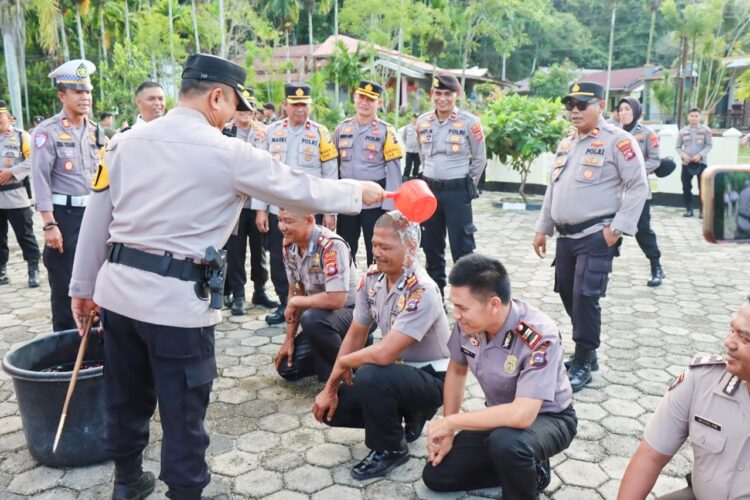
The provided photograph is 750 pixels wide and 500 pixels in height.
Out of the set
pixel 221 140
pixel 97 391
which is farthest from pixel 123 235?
pixel 97 391

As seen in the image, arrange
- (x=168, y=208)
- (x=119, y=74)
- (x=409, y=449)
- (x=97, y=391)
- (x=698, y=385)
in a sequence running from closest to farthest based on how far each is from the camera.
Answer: (x=698, y=385) < (x=168, y=208) < (x=97, y=391) < (x=409, y=449) < (x=119, y=74)

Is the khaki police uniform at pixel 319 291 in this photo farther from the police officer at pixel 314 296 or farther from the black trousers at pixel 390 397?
the black trousers at pixel 390 397

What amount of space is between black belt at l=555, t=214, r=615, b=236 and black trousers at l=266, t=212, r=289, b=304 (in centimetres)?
223

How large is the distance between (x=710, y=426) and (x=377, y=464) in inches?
56.8

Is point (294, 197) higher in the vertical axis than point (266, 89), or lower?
lower

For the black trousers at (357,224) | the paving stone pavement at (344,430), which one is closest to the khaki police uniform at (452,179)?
the black trousers at (357,224)

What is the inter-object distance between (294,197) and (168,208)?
1.42ft

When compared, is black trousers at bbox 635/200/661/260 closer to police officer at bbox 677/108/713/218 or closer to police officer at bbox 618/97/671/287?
police officer at bbox 618/97/671/287

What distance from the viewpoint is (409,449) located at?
Result: 3098mm

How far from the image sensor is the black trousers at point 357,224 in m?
5.34

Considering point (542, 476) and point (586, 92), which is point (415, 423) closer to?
point (542, 476)

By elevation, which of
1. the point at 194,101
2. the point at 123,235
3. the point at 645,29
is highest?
the point at 645,29

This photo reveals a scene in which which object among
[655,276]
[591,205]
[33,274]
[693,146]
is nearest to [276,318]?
[591,205]

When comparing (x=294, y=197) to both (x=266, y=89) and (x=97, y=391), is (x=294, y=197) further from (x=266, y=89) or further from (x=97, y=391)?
(x=266, y=89)
